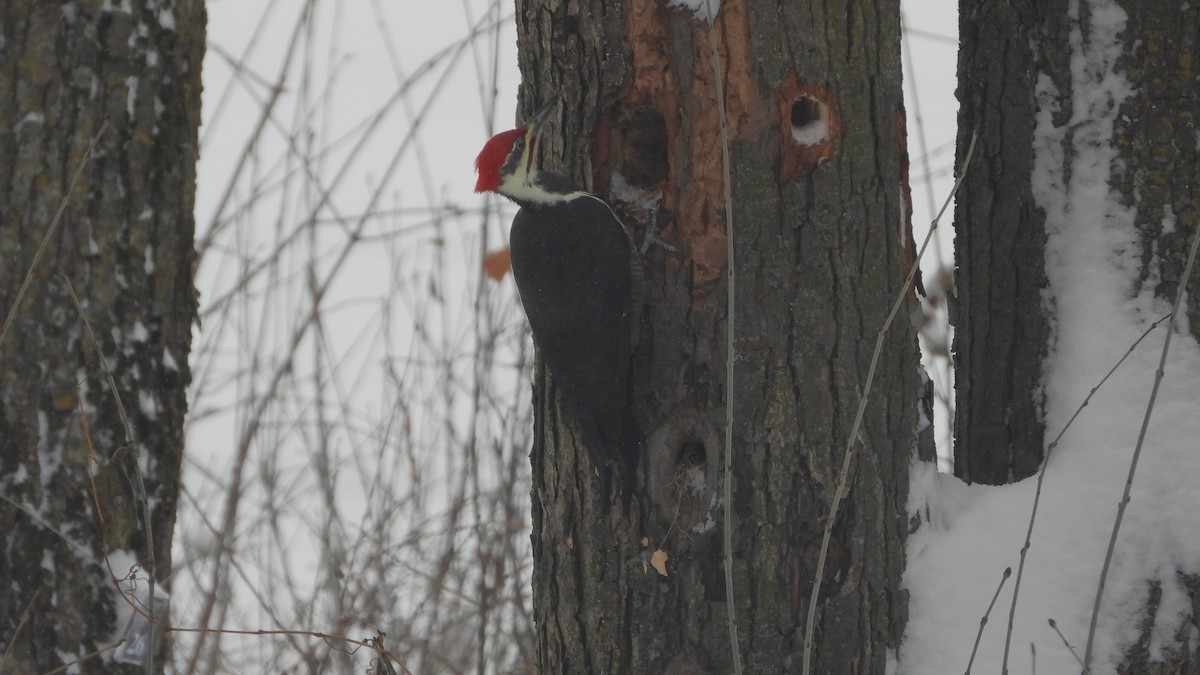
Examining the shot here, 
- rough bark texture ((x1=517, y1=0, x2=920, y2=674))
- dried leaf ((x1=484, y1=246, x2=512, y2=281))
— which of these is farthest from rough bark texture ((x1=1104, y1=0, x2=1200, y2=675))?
dried leaf ((x1=484, y1=246, x2=512, y2=281))

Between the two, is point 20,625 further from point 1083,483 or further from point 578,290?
point 1083,483

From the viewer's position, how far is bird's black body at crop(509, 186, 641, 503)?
7.59 ft

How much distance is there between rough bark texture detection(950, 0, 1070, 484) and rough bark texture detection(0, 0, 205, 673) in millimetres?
1873

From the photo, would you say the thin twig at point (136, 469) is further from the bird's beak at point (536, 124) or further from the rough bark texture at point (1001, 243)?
the rough bark texture at point (1001, 243)

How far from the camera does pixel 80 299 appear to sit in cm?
268

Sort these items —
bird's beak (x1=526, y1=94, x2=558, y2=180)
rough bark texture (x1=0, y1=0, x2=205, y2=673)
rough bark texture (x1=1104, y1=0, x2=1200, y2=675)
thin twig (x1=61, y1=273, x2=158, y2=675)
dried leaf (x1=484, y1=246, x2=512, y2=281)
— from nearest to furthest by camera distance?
thin twig (x1=61, y1=273, x2=158, y2=675), rough bark texture (x1=1104, y1=0, x2=1200, y2=675), bird's beak (x1=526, y1=94, x2=558, y2=180), rough bark texture (x1=0, y1=0, x2=205, y2=673), dried leaf (x1=484, y1=246, x2=512, y2=281)

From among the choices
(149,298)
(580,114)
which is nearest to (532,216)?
(580,114)

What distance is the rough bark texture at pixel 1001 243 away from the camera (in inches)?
92.8

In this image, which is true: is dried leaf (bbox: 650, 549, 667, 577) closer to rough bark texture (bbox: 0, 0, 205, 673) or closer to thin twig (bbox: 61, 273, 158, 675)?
thin twig (bbox: 61, 273, 158, 675)

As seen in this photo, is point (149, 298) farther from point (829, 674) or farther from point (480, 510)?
point (829, 674)

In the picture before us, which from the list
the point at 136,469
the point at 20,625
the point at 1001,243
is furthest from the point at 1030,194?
the point at 20,625

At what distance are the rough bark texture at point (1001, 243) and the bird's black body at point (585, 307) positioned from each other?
2.43ft

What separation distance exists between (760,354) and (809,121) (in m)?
0.47

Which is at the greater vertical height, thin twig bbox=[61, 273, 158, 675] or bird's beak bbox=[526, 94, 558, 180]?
bird's beak bbox=[526, 94, 558, 180]
